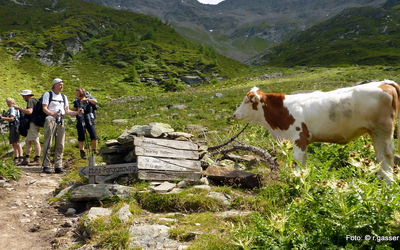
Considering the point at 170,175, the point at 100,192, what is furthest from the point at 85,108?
the point at 170,175

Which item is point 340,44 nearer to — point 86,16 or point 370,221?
point 86,16

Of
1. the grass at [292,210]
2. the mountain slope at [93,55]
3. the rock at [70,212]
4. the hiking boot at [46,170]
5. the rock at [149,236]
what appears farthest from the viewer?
the mountain slope at [93,55]

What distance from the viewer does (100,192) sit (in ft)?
23.8

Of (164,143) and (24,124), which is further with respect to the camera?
(24,124)

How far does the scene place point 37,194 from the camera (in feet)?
28.8

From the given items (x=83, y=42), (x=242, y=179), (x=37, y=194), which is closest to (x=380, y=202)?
(x=242, y=179)

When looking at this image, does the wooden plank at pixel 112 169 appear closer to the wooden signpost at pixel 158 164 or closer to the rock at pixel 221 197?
the wooden signpost at pixel 158 164

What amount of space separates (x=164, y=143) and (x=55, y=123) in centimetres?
512

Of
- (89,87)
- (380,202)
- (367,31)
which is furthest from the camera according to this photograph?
(367,31)

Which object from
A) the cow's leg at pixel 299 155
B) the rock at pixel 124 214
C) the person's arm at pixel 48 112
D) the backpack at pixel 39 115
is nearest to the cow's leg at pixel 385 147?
the cow's leg at pixel 299 155

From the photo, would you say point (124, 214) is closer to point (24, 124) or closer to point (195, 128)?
point (24, 124)

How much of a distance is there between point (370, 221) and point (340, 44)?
14924cm

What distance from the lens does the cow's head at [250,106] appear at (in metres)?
7.85

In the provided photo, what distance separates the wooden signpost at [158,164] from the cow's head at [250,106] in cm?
189
